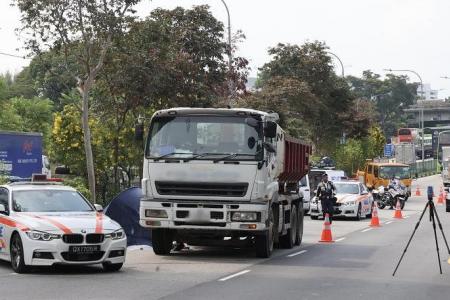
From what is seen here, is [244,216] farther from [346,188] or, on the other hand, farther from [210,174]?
[346,188]

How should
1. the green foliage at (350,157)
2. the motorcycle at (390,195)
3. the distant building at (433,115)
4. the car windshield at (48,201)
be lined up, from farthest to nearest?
the distant building at (433,115) → the green foliage at (350,157) → the motorcycle at (390,195) → the car windshield at (48,201)

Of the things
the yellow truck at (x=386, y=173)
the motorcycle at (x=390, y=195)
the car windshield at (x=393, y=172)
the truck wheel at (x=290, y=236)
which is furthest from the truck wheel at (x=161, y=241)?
the car windshield at (x=393, y=172)

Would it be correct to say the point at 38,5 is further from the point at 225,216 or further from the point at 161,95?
the point at 225,216

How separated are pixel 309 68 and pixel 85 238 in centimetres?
4119

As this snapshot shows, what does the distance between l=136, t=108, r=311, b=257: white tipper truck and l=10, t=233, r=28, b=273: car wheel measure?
10.9ft

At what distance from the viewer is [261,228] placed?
16.7 m

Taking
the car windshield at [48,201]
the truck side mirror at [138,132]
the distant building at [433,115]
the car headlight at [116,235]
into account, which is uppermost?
the distant building at [433,115]

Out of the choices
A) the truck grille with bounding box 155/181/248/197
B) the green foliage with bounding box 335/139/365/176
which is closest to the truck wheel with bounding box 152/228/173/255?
the truck grille with bounding box 155/181/248/197

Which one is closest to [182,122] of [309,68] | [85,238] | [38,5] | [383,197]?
[85,238]

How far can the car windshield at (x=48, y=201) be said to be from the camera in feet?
49.5

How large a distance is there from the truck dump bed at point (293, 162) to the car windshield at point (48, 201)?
5.03 metres

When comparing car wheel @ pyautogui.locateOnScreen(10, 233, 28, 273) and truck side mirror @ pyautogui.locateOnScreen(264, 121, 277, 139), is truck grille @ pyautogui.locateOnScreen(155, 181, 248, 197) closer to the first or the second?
truck side mirror @ pyautogui.locateOnScreen(264, 121, 277, 139)

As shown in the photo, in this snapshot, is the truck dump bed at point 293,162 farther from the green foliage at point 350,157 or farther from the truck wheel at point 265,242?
the green foliage at point 350,157

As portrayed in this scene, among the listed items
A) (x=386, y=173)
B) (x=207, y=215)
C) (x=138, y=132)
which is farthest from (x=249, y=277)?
(x=386, y=173)
